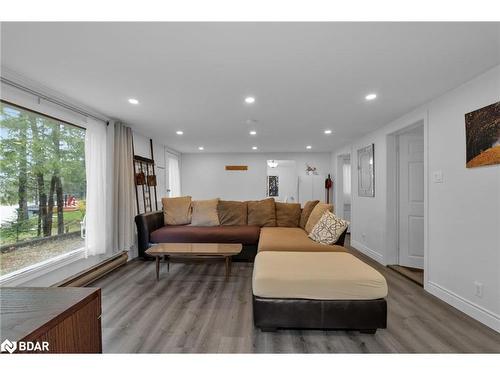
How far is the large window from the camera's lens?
2.19 metres

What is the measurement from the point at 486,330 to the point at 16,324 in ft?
10.1

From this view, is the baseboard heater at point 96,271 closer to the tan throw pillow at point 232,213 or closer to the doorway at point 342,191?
the tan throw pillow at point 232,213

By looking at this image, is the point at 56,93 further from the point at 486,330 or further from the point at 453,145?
the point at 486,330

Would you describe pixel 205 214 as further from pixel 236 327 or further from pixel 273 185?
pixel 273 185

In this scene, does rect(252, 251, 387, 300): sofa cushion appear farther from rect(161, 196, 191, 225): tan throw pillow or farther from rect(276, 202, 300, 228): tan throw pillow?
rect(161, 196, 191, 225): tan throw pillow

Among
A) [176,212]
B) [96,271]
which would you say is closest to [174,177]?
[176,212]

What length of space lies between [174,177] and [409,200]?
18.1ft

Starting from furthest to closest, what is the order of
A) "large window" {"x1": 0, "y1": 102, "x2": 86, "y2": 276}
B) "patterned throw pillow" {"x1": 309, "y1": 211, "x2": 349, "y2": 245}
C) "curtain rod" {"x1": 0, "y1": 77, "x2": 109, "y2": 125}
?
1. "patterned throw pillow" {"x1": 309, "y1": 211, "x2": 349, "y2": 245}
2. "large window" {"x1": 0, "y1": 102, "x2": 86, "y2": 276}
3. "curtain rod" {"x1": 0, "y1": 77, "x2": 109, "y2": 125}

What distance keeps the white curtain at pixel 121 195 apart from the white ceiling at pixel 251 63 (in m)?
0.53

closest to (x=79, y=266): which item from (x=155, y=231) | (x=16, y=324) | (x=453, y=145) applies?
(x=155, y=231)

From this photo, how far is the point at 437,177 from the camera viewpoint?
261 cm

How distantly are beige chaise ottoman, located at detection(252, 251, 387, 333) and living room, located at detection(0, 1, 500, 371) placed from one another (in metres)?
0.01

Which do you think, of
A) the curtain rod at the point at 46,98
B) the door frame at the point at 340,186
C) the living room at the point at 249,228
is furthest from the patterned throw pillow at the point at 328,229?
the curtain rod at the point at 46,98

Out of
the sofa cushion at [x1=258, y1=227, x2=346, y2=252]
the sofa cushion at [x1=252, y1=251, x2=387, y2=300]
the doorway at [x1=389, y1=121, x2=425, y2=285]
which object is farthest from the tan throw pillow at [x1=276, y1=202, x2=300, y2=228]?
the sofa cushion at [x1=252, y1=251, x2=387, y2=300]
